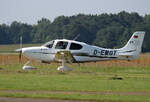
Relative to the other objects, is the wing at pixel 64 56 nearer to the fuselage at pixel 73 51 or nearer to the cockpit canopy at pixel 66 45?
the fuselage at pixel 73 51

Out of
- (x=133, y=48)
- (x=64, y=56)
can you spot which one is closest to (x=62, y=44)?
(x=64, y=56)

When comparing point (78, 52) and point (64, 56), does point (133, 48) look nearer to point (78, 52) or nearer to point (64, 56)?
point (78, 52)

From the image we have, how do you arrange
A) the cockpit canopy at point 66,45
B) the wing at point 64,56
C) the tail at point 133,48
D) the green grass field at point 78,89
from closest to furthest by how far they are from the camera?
the green grass field at point 78,89
the wing at point 64,56
the cockpit canopy at point 66,45
the tail at point 133,48

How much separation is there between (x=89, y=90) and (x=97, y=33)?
76.4 meters

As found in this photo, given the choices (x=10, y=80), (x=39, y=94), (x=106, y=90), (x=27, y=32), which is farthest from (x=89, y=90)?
(x=27, y=32)

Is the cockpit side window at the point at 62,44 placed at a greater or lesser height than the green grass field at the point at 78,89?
greater

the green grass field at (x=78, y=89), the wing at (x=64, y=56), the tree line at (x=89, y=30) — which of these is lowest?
the green grass field at (x=78, y=89)

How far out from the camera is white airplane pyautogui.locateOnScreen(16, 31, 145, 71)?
29938 millimetres

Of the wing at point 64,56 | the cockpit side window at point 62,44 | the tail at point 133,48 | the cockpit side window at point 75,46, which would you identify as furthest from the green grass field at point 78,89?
the tail at point 133,48

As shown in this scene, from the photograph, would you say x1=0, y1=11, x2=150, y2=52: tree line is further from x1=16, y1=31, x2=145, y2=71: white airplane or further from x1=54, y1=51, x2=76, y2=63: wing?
x1=54, y1=51, x2=76, y2=63: wing

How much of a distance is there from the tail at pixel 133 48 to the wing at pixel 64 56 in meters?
3.30

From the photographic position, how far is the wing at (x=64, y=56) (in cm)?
2961

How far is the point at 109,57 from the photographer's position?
30.8 meters

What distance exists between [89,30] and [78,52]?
64.0m
